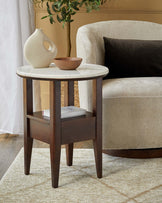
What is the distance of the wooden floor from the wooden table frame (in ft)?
0.92

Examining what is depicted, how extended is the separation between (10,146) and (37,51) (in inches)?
38.7

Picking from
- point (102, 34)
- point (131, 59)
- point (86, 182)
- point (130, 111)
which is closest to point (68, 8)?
point (102, 34)

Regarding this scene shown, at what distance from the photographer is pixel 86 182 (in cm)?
204

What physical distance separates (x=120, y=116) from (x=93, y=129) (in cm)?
30

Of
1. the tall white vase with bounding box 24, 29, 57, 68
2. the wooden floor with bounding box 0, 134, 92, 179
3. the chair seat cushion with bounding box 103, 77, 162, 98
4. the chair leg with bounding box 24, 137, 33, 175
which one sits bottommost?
the wooden floor with bounding box 0, 134, 92, 179

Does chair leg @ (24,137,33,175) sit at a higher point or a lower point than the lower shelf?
lower

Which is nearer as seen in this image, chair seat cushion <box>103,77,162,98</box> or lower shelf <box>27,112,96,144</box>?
lower shelf <box>27,112,96,144</box>

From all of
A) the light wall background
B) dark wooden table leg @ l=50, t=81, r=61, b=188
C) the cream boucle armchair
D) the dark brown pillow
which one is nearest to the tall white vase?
dark wooden table leg @ l=50, t=81, r=61, b=188

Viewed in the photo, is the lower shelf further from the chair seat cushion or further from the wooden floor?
the wooden floor

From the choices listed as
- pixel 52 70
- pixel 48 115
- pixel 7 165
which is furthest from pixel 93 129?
pixel 7 165

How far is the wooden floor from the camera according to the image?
238cm

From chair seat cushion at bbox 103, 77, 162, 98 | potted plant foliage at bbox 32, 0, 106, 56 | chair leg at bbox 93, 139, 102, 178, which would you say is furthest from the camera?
potted plant foliage at bbox 32, 0, 106, 56

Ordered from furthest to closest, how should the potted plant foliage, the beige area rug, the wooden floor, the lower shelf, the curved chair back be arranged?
the potted plant foliage
the curved chair back
the wooden floor
the lower shelf
the beige area rug

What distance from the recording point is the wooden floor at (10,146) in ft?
7.80
